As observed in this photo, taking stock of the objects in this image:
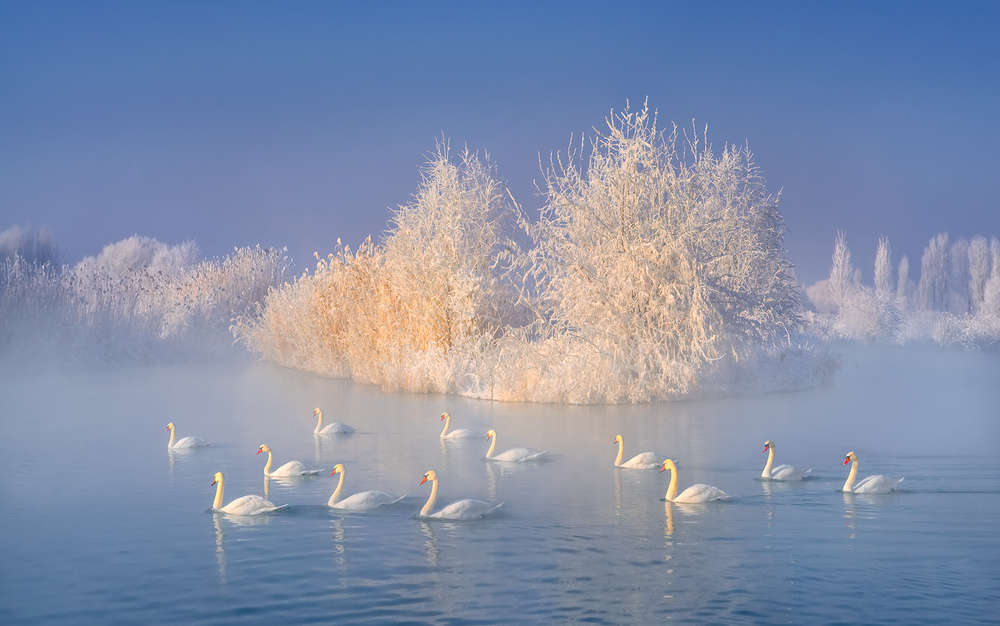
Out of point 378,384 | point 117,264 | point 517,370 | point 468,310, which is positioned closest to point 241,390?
point 378,384

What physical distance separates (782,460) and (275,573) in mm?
7080

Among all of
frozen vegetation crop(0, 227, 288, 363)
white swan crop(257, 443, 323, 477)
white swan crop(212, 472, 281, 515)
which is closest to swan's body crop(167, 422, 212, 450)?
white swan crop(257, 443, 323, 477)

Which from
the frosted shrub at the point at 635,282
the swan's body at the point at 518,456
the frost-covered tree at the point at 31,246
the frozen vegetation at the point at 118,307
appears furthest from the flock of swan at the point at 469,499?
the frost-covered tree at the point at 31,246

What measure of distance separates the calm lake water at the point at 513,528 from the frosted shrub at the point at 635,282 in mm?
1661

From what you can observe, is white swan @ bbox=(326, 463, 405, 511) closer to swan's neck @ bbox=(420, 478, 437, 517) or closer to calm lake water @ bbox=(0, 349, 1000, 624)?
calm lake water @ bbox=(0, 349, 1000, 624)

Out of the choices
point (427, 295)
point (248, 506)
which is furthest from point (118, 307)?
point (248, 506)

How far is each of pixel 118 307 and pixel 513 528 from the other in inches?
905

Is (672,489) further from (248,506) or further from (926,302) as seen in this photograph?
(926,302)

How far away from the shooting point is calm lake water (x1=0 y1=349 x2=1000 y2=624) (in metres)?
6.58

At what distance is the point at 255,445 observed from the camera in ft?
44.5

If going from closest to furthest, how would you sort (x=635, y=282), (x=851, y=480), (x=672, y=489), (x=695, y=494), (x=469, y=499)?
(x=469, y=499)
(x=695, y=494)
(x=672, y=489)
(x=851, y=480)
(x=635, y=282)

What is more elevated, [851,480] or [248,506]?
[851,480]

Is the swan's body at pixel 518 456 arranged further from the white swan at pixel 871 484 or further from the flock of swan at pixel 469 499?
the white swan at pixel 871 484

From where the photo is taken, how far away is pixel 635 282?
18109 mm
